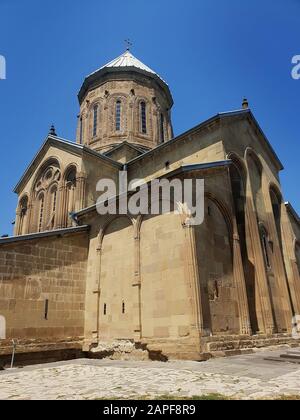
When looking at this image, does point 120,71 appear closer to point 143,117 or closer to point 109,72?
point 109,72

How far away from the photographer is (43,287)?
10203 mm

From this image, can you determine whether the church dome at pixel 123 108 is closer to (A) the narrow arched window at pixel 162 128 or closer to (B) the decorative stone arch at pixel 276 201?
(A) the narrow arched window at pixel 162 128

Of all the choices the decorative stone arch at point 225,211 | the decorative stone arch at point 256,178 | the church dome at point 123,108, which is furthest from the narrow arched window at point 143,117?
the decorative stone arch at point 225,211

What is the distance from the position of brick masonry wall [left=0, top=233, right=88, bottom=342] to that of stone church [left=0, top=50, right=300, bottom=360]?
0.03m

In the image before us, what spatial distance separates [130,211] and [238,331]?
16.4ft

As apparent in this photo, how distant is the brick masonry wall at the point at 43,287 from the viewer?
9.38 m

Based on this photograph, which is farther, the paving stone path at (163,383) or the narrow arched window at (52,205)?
the narrow arched window at (52,205)

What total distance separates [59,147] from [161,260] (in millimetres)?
9680

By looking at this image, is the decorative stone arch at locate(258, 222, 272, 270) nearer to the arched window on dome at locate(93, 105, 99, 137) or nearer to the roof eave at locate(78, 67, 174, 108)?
the arched window on dome at locate(93, 105, 99, 137)

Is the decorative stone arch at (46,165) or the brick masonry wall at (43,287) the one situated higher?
the decorative stone arch at (46,165)

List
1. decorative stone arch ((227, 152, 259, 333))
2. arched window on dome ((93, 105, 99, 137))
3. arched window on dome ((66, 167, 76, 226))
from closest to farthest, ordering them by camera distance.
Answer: decorative stone arch ((227, 152, 259, 333))
arched window on dome ((66, 167, 76, 226))
arched window on dome ((93, 105, 99, 137))

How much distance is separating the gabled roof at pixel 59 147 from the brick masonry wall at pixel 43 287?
515 cm

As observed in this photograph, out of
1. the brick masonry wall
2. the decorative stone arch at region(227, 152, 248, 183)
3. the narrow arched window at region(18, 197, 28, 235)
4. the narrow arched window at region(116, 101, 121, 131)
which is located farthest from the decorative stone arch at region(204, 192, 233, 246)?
the narrow arched window at region(116, 101, 121, 131)

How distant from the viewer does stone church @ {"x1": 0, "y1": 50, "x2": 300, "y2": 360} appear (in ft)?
29.3
